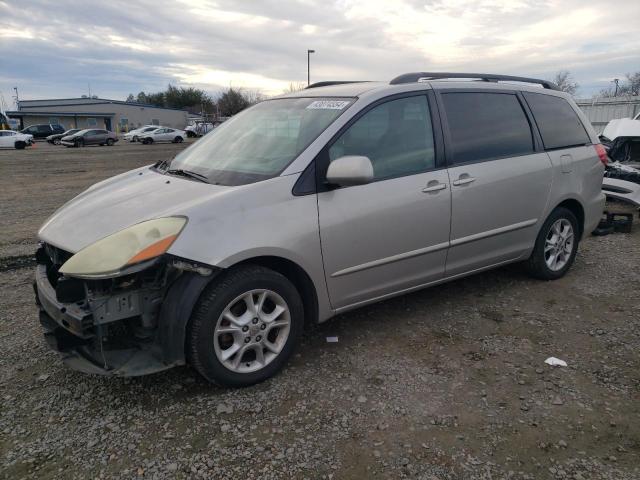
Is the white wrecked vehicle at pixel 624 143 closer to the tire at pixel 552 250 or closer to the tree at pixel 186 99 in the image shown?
the tire at pixel 552 250

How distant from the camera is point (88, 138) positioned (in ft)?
119

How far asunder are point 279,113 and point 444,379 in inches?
89.4

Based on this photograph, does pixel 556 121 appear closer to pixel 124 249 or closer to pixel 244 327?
pixel 244 327

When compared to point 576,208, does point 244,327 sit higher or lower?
lower

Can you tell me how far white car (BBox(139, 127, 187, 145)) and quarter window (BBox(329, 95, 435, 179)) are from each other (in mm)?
40729

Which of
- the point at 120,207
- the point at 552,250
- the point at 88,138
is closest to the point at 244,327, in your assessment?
the point at 120,207

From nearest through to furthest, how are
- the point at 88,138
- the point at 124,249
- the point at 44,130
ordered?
1. the point at 124,249
2. the point at 88,138
3. the point at 44,130

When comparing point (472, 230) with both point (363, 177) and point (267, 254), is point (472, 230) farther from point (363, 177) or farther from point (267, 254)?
point (267, 254)

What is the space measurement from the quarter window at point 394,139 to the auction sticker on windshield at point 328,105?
0.18m

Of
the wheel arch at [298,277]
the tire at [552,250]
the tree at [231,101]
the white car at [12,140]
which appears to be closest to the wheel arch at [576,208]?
the tire at [552,250]

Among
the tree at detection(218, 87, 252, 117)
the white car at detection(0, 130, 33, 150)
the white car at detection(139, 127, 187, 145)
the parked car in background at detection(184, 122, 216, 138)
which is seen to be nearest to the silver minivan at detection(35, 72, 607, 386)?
the white car at detection(0, 130, 33, 150)

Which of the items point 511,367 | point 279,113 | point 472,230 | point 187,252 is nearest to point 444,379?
point 511,367

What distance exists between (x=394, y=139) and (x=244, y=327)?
1710 mm

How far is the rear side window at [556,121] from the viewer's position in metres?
4.56
